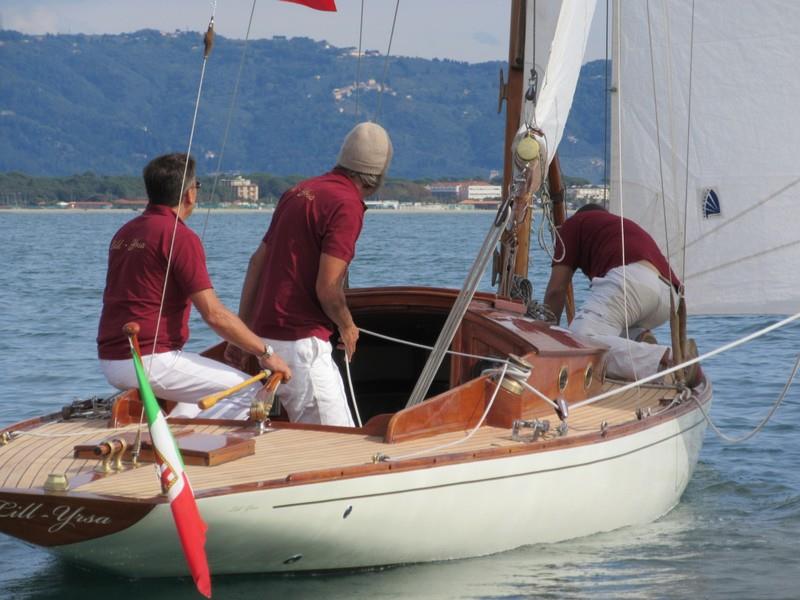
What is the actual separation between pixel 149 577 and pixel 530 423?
148 cm

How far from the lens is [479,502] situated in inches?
198

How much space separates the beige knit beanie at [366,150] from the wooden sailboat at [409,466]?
25.7 inches

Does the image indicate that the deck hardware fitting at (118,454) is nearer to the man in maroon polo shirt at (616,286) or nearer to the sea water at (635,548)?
the sea water at (635,548)

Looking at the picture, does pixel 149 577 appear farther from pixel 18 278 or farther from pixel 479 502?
pixel 18 278

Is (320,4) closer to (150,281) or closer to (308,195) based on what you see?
(308,195)

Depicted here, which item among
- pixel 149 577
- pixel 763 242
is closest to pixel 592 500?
pixel 149 577

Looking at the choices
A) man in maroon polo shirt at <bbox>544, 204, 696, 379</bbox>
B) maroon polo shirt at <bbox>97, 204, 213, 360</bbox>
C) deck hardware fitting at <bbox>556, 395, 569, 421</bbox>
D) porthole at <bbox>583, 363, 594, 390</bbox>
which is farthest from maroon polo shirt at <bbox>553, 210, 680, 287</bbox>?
maroon polo shirt at <bbox>97, 204, 213, 360</bbox>

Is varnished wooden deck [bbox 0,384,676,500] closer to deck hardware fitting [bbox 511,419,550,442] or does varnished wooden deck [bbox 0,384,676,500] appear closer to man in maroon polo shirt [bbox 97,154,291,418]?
deck hardware fitting [bbox 511,419,550,442]

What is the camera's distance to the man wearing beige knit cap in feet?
17.3

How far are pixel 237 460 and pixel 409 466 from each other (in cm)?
60

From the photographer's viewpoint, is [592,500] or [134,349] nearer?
[134,349]

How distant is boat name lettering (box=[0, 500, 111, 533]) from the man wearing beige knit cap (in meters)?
1.16

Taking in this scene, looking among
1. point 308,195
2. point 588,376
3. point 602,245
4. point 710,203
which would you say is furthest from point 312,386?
point 710,203

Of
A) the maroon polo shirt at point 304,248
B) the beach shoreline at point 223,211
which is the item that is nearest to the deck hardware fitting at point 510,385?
the maroon polo shirt at point 304,248
